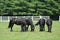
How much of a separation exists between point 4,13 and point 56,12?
9.42m

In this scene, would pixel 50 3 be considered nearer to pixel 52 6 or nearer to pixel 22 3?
pixel 52 6

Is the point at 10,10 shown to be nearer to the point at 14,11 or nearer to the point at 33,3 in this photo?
the point at 14,11

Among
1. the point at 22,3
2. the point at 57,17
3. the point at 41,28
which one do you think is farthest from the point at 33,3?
the point at 41,28

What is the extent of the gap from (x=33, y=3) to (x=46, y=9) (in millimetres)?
2657

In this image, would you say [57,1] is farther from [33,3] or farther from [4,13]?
[4,13]

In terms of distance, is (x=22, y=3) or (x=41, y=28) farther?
(x=22, y=3)

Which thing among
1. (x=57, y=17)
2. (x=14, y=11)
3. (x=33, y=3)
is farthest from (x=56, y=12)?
(x=14, y=11)

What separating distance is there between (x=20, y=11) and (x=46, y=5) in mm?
4877

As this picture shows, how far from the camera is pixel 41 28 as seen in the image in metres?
21.1

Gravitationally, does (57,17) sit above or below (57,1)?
below

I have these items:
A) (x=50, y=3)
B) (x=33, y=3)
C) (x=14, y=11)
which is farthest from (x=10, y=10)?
(x=50, y=3)

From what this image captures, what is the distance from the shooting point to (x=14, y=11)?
4512 centimetres

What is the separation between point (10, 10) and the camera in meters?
44.6

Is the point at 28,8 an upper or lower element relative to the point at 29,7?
lower
